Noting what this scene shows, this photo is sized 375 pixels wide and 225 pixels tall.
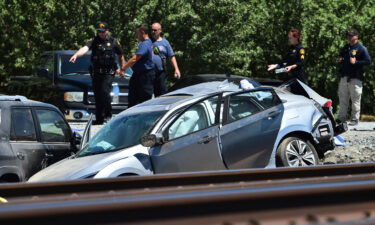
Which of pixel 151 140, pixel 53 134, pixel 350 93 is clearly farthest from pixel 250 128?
pixel 350 93

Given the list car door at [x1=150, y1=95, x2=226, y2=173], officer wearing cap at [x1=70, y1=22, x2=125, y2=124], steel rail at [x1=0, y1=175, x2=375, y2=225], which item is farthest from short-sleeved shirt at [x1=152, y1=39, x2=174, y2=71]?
steel rail at [x1=0, y1=175, x2=375, y2=225]

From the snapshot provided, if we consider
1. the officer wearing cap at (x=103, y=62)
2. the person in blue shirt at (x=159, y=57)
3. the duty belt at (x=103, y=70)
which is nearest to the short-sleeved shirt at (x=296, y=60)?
the person in blue shirt at (x=159, y=57)

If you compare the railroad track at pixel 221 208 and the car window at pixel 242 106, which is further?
the car window at pixel 242 106

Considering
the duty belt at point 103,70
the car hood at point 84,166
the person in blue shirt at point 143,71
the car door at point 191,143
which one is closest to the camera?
the car hood at point 84,166

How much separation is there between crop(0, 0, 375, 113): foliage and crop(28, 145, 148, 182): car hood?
13.7 metres

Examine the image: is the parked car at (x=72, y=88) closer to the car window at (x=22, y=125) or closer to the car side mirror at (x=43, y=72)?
the car side mirror at (x=43, y=72)

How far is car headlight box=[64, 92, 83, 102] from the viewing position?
15.8 metres

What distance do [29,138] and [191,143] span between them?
229 cm

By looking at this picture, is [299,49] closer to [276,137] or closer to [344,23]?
[276,137]

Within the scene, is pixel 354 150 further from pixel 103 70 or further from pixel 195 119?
pixel 103 70

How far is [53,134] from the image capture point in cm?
1075

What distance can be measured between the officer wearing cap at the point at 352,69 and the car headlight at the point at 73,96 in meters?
5.06

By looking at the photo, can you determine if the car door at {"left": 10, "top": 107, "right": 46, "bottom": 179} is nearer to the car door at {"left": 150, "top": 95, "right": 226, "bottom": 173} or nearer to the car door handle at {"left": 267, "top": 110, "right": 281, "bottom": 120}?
the car door at {"left": 150, "top": 95, "right": 226, "bottom": 173}

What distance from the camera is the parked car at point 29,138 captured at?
9.70 metres
